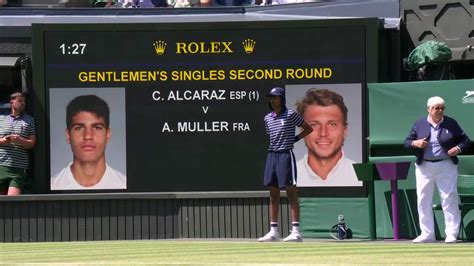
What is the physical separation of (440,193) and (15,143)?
551 cm

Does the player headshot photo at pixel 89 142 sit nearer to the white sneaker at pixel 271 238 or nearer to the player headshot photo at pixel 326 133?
the player headshot photo at pixel 326 133

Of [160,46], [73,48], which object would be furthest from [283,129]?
[73,48]

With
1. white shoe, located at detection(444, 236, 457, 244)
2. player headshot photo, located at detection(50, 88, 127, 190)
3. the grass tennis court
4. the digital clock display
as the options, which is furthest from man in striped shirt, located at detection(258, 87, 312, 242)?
the digital clock display

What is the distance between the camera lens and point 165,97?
16.8 metres

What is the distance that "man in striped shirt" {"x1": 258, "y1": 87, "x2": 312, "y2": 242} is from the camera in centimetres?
1430

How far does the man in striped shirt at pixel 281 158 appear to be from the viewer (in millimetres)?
14297

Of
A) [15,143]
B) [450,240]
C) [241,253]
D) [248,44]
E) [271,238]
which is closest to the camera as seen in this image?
[241,253]

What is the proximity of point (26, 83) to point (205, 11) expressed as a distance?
2579 millimetres

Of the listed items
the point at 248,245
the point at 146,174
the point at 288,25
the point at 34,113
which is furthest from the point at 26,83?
the point at 248,245

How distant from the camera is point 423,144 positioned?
46.4 ft

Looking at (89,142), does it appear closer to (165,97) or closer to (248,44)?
(165,97)

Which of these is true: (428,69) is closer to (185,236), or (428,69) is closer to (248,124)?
(248,124)

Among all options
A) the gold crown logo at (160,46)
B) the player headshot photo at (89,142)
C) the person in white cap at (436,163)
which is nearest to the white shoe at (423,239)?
the person in white cap at (436,163)

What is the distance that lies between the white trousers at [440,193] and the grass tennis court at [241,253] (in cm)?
27
